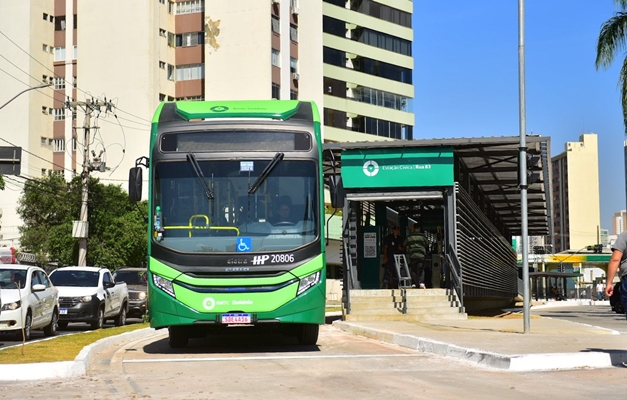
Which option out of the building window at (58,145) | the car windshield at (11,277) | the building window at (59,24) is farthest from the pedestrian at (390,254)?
the building window at (59,24)

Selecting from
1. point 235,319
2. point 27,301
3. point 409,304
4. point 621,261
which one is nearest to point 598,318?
point 409,304

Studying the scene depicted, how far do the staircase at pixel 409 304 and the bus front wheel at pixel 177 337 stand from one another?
855 cm

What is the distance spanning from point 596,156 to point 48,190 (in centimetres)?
15302

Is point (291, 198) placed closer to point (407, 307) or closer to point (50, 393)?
point (50, 393)

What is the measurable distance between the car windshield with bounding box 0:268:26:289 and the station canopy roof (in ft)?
27.9

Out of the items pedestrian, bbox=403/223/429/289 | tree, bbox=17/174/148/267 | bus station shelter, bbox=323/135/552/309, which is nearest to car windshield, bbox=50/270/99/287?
bus station shelter, bbox=323/135/552/309

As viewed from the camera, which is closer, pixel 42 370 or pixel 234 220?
pixel 42 370

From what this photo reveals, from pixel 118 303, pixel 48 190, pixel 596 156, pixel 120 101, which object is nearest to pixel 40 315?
pixel 118 303

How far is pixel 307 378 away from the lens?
1120 centimetres

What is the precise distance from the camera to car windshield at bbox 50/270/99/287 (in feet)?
84.2

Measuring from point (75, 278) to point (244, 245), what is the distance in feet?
42.1

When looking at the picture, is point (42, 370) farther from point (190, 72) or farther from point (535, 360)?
point (190, 72)

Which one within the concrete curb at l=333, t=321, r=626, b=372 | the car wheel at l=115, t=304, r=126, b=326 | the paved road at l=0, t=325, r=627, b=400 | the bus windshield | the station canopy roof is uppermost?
the station canopy roof

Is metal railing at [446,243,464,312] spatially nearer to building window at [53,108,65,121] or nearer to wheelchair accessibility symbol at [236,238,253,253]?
wheelchair accessibility symbol at [236,238,253,253]
